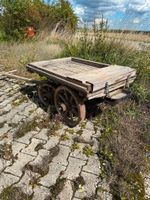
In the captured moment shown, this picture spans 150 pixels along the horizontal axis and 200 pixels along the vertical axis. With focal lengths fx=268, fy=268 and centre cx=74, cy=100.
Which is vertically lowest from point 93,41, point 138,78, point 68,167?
point 68,167

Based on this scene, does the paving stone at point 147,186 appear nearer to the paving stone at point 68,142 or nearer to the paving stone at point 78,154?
the paving stone at point 78,154

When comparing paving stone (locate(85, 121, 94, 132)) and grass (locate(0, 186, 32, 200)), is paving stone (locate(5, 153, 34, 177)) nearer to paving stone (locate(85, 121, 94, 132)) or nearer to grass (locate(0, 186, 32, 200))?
grass (locate(0, 186, 32, 200))

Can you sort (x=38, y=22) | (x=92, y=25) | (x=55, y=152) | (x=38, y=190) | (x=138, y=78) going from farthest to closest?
(x=38, y=22)
(x=92, y=25)
(x=138, y=78)
(x=55, y=152)
(x=38, y=190)

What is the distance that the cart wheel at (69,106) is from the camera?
13.6 feet

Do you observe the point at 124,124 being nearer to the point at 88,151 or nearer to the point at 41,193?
the point at 88,151

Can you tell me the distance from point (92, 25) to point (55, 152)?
413 cm

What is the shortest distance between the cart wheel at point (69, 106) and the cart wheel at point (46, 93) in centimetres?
42

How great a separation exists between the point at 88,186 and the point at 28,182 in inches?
27.7

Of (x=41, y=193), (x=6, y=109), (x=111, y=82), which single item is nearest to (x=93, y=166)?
(x=41, y=193)

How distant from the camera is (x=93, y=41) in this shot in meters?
6.87

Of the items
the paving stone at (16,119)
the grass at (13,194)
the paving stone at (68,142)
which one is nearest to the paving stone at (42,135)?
the paving stone at (68,142)

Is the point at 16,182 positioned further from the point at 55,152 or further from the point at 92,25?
the point at 92,25

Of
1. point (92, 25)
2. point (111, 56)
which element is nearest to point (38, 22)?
point (92, 25)

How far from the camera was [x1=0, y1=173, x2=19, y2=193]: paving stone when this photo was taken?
307 cm
